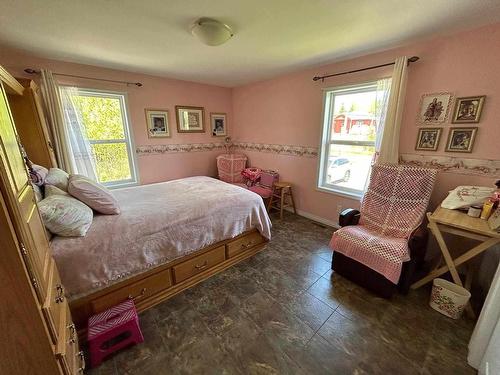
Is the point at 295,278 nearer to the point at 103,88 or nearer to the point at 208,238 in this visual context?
the point at 208,238

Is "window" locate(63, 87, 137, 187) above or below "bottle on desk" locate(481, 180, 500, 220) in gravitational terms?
above

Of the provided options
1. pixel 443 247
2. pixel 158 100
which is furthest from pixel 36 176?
pixel 443 247

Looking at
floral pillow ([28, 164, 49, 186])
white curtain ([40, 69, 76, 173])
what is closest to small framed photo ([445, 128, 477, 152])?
floral pillow ([28, 164, 49, 186])

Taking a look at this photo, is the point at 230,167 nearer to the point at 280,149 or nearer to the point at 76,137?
the point at 280,149

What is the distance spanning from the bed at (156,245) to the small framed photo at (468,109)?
6.92 feet

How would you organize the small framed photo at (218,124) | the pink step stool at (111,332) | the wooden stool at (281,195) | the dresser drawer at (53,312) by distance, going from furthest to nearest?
the small framed photo at (218,124), the wooden stool at (281,195), the pink step stool at (111,332), the dresser drawer at (53,312)

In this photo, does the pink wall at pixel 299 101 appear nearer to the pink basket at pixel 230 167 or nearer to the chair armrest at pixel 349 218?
the pink basket at pixel 230 167

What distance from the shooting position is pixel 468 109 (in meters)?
1.88

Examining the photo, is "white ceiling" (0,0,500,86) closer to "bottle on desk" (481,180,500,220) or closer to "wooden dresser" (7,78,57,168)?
"wooden dresser" (7,78,57,168)

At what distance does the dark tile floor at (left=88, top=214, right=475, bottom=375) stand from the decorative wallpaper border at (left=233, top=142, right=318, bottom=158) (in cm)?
184

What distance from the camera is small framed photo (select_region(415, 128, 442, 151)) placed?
2.08m

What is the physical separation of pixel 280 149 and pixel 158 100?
221cm

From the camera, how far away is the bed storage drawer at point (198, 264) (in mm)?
1901

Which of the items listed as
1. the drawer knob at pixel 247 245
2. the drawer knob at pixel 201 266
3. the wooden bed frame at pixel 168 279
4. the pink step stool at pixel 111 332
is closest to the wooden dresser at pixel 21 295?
the pink step stool at pixel 111 332
